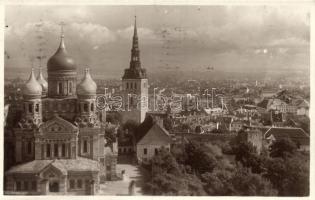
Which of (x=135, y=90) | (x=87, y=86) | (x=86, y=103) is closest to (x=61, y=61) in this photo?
(x=87, y=86)

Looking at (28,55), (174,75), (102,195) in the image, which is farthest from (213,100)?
(28,55)

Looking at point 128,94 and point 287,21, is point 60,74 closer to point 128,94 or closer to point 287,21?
point 128,94

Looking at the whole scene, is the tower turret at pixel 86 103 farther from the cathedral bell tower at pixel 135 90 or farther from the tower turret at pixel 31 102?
the tower turret at pixel 31 102

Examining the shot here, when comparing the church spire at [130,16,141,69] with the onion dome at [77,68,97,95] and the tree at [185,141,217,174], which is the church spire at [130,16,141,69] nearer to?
Answer: the onion dome at [77,68,97,95]

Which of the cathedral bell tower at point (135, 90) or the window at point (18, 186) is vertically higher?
the cathedral bell tower at point (135, 90)

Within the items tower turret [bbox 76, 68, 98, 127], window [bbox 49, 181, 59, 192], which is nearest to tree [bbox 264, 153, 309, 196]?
tower turret [bbox 76, 68, 98, 127]

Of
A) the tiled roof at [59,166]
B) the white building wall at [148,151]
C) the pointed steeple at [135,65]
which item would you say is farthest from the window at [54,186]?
the pointed steeple at [135,65]
